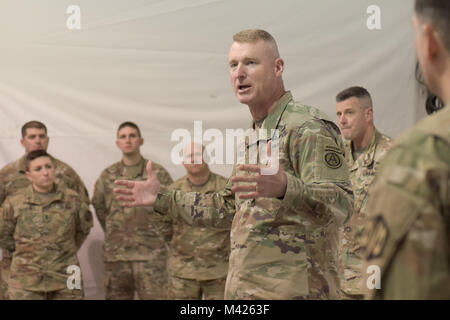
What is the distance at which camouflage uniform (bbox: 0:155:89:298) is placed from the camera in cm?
512

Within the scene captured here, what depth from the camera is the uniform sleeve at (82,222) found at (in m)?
4.95

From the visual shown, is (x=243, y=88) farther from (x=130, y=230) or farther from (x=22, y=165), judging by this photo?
(x=22, y=165)

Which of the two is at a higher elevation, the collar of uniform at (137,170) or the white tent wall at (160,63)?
the white tent wall at (160,63)

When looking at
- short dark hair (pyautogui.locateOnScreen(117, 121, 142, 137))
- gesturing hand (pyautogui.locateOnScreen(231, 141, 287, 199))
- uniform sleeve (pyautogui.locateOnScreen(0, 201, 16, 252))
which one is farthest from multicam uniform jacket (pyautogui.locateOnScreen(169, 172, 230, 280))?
gesturing hand (pyautogui.locateOnScreen(231, 141, 287, 199))

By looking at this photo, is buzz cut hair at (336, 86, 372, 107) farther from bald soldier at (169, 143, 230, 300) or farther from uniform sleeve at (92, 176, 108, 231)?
uniform sleeve at (92, 176, 108, 231)

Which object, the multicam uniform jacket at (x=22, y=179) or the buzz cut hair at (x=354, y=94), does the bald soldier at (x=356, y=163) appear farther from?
the multicam uniform jacket at (x=22, y=179)

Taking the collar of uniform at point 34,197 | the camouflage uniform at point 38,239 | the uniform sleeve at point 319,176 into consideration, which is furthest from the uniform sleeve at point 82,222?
the uniform sleeve at point 319,176

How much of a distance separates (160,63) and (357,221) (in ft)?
8.53

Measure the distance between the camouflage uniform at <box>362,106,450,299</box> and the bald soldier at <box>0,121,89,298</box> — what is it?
14.2ft

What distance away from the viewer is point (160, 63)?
5.56 m

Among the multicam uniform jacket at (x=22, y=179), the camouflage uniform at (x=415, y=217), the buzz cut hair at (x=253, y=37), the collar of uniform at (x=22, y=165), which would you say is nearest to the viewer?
the camouflage uniform at (x=415, y=217)

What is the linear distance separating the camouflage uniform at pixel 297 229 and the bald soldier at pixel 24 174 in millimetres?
3106

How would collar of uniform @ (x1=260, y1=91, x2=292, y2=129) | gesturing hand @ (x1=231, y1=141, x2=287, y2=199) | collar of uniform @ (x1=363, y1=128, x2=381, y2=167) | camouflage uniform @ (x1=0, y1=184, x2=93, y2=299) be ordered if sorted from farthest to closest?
camouflage uniform @ (x1=0, y1=184, x2=93, y2=299), collar of uniform @ (x1=363, y1=128, x2=381, y2=167), collar of uniform @ (x1=260, y1=91, x2=292, y2=129), gesturing hand @ (x1=231, y1=141, x2=287, y2=199)
